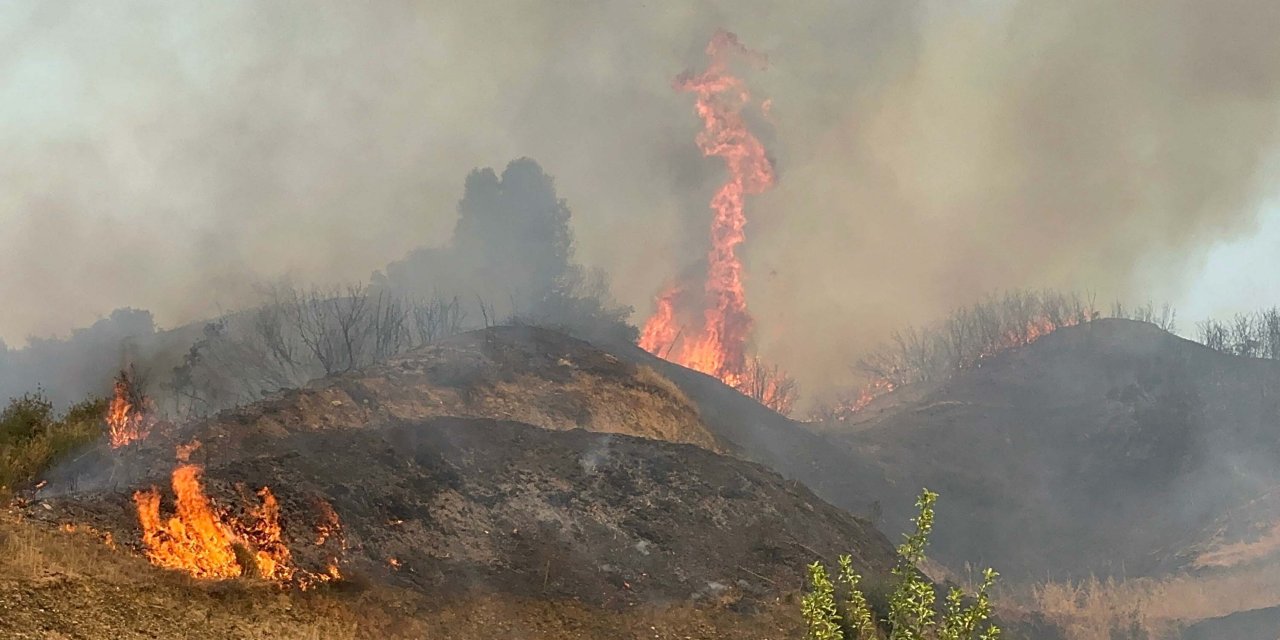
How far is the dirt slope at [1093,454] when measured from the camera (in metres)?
40.8

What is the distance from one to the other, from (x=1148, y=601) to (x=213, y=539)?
105 feet

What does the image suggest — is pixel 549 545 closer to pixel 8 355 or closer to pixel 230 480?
pixel 230 480

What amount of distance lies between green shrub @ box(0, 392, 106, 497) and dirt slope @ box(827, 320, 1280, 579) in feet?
114

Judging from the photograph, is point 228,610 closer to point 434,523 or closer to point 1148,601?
point 434,523

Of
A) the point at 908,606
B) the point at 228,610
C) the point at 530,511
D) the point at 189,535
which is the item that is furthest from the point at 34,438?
the point at 908,606

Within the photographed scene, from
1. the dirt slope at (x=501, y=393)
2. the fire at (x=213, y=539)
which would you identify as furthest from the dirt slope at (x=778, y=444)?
the fire at (x=213, y=539)

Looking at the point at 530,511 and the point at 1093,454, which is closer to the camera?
the point at 530,511

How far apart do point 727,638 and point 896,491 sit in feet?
109

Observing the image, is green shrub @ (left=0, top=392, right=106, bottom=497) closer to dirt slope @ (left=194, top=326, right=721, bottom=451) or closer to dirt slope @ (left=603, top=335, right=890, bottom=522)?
dirt slope @ (left=194, top=326, right=721, bottom=451)

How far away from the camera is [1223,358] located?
2547 inches

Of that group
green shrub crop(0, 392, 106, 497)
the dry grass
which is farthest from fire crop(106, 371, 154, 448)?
the dry grass

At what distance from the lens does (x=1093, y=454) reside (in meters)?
54.0

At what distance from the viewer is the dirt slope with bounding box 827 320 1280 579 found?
4075cm

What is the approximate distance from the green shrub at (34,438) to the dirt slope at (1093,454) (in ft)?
114
